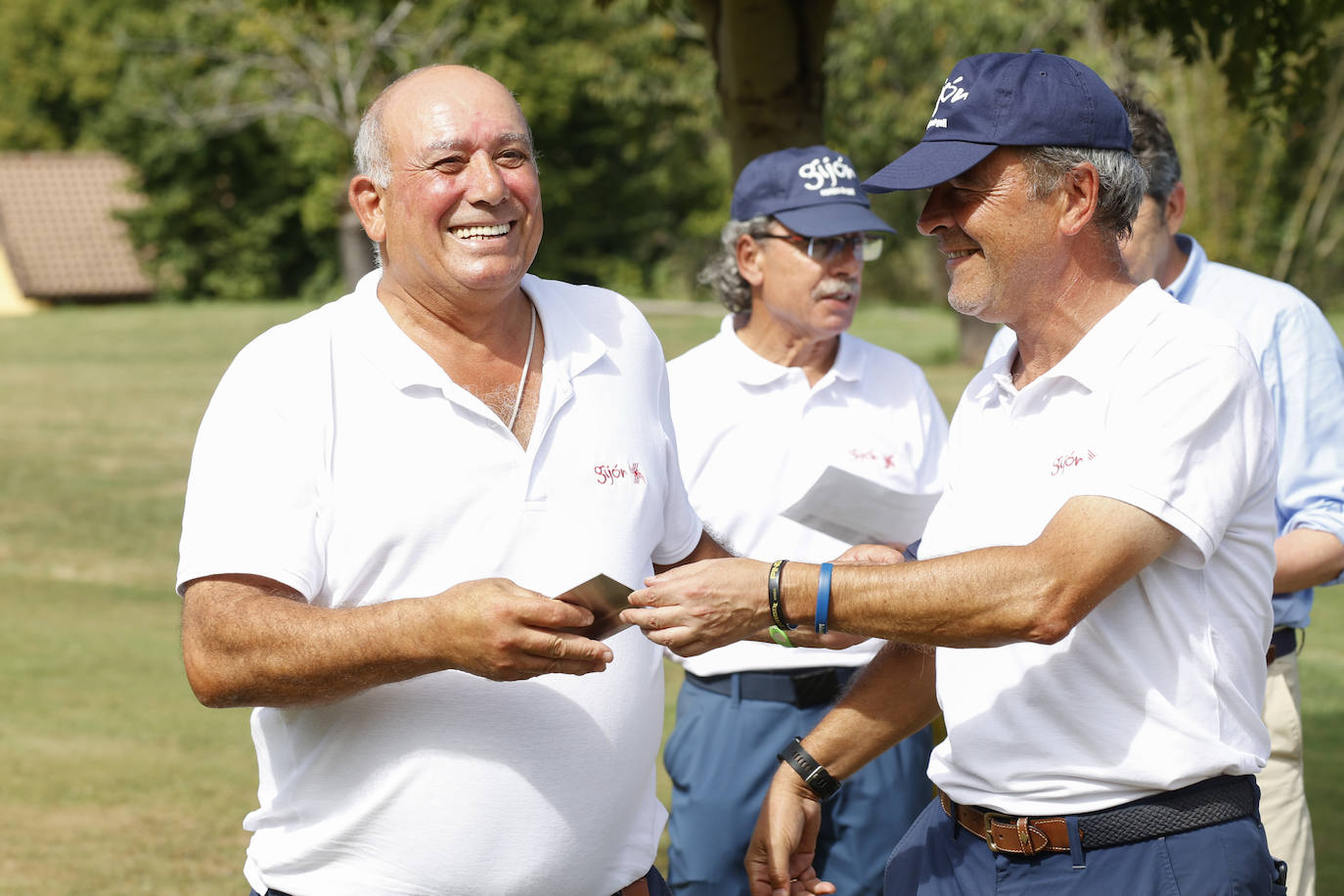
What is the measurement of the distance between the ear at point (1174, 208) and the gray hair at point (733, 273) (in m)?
1.34

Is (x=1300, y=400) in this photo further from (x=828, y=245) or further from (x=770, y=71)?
(x=770, y=71)

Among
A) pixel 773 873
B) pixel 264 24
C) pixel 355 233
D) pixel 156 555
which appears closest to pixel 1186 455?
pixel 773 873

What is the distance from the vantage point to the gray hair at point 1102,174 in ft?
9.16

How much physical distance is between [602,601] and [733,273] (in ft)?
9.12

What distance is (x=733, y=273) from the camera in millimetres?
5180

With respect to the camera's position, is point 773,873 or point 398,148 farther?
point 773,873

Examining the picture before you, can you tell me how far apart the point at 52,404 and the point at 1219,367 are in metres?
21.3

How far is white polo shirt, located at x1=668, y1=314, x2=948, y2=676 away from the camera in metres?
4.54

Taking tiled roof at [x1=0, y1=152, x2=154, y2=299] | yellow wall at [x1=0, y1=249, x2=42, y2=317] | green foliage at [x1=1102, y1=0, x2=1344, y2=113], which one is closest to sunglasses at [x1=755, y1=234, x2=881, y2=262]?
green foliage at [x1=1102, y1=0, x2=1344, y2=113]

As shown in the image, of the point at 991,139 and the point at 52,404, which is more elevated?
the point at 991,139

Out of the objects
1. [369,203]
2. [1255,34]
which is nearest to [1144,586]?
[369,203]

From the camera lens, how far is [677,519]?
10.7 ft

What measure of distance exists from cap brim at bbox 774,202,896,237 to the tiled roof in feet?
138

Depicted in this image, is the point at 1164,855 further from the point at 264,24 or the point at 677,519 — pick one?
the point at 264,24
